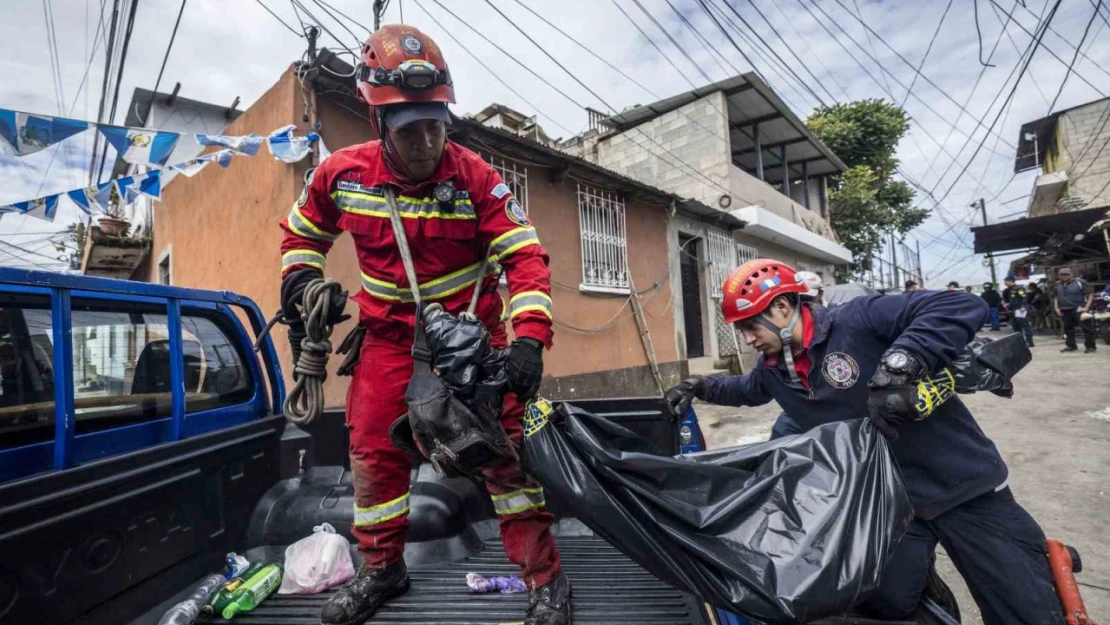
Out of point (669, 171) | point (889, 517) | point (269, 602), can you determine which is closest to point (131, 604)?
point (269, 602)

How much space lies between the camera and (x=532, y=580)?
179cm

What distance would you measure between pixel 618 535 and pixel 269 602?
55.0 inches

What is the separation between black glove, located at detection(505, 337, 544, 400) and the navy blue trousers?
56.8 inches

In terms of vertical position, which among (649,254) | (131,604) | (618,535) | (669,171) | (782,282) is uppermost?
(669,171)

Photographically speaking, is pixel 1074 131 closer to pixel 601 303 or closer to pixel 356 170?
pixel 601 303

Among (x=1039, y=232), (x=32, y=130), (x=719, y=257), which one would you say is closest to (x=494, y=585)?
(x=32, y=130)

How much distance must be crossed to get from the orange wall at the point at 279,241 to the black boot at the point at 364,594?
112 inches

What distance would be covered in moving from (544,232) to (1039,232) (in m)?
14.4

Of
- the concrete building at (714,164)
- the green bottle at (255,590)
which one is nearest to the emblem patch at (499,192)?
the green bottle at (255,590)

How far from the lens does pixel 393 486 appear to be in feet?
6.24

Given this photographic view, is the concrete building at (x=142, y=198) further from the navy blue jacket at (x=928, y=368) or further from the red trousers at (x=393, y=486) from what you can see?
the navy blue jacket at (x=928, y=368)

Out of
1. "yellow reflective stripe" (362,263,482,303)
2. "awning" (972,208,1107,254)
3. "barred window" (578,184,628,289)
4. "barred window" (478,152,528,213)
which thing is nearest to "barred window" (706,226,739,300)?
"barred window" (578,184,628,289)

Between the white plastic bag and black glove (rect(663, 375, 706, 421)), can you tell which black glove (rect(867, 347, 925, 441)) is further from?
the white plastic bag

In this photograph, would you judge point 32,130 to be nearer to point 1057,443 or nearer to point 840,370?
point 840,370
